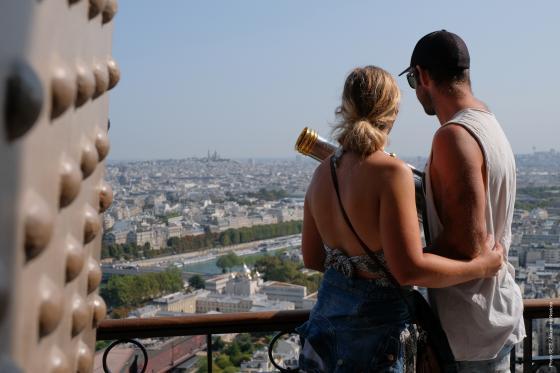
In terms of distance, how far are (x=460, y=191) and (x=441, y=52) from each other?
340mm

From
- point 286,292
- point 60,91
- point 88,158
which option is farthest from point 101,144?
point 286,292

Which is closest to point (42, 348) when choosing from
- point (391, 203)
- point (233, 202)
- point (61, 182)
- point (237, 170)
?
point (61, 182)

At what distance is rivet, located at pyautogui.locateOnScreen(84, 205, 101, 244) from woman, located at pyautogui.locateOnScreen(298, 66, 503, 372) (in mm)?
960

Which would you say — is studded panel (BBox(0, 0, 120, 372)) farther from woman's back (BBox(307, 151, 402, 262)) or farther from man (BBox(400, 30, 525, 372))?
man (BBox(400, 30, 525, 372))

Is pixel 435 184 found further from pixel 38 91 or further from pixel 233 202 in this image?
pixel 233 202

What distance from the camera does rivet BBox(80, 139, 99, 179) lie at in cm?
44

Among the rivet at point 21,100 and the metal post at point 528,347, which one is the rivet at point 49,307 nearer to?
the rivet at point 21,100

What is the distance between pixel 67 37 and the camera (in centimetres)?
38

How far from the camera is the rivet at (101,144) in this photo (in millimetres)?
491

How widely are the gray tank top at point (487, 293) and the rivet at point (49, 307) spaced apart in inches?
48.5

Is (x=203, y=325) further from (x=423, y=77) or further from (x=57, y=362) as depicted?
(x=57, y=362)

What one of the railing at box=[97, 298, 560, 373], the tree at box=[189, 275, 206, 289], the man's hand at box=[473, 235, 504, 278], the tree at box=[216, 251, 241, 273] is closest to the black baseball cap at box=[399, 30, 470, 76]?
the man's hand at box=[473, 235, 504, 278]

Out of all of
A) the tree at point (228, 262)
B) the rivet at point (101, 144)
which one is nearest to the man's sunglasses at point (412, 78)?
the rivet at point (101, 144)

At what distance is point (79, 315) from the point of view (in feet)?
1.48
